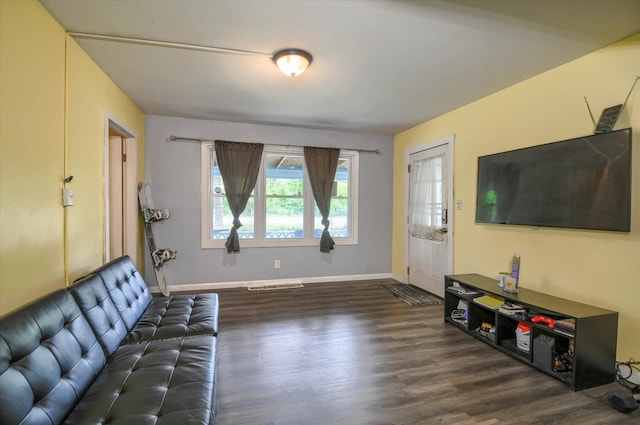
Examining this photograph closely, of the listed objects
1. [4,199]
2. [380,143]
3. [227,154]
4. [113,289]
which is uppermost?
[380,143]

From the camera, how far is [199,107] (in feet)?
12.9

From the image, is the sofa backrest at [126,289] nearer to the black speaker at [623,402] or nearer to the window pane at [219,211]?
the window pane at [219,211]

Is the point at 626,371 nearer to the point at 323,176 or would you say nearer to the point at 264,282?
the point at 323,176

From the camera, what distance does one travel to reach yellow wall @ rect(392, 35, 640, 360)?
2236 millimetres

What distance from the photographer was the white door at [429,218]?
4.11 metres

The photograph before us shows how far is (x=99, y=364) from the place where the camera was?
167 centimetres

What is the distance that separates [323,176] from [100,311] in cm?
360

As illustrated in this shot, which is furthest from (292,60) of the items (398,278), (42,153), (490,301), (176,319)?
(398,278)

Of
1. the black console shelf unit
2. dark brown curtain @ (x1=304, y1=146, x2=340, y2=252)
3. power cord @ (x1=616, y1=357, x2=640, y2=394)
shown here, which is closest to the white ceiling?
dark brown curtain @ (x1=304, y1=146, x2=340, y2=252)

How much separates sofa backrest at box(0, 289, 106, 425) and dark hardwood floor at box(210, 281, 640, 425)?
823mm

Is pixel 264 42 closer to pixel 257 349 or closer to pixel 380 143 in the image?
pixel 257 349

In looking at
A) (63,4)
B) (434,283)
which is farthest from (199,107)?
(434,283)

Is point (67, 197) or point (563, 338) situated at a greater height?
point (67, 197)

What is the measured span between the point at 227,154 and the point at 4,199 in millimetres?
3065
